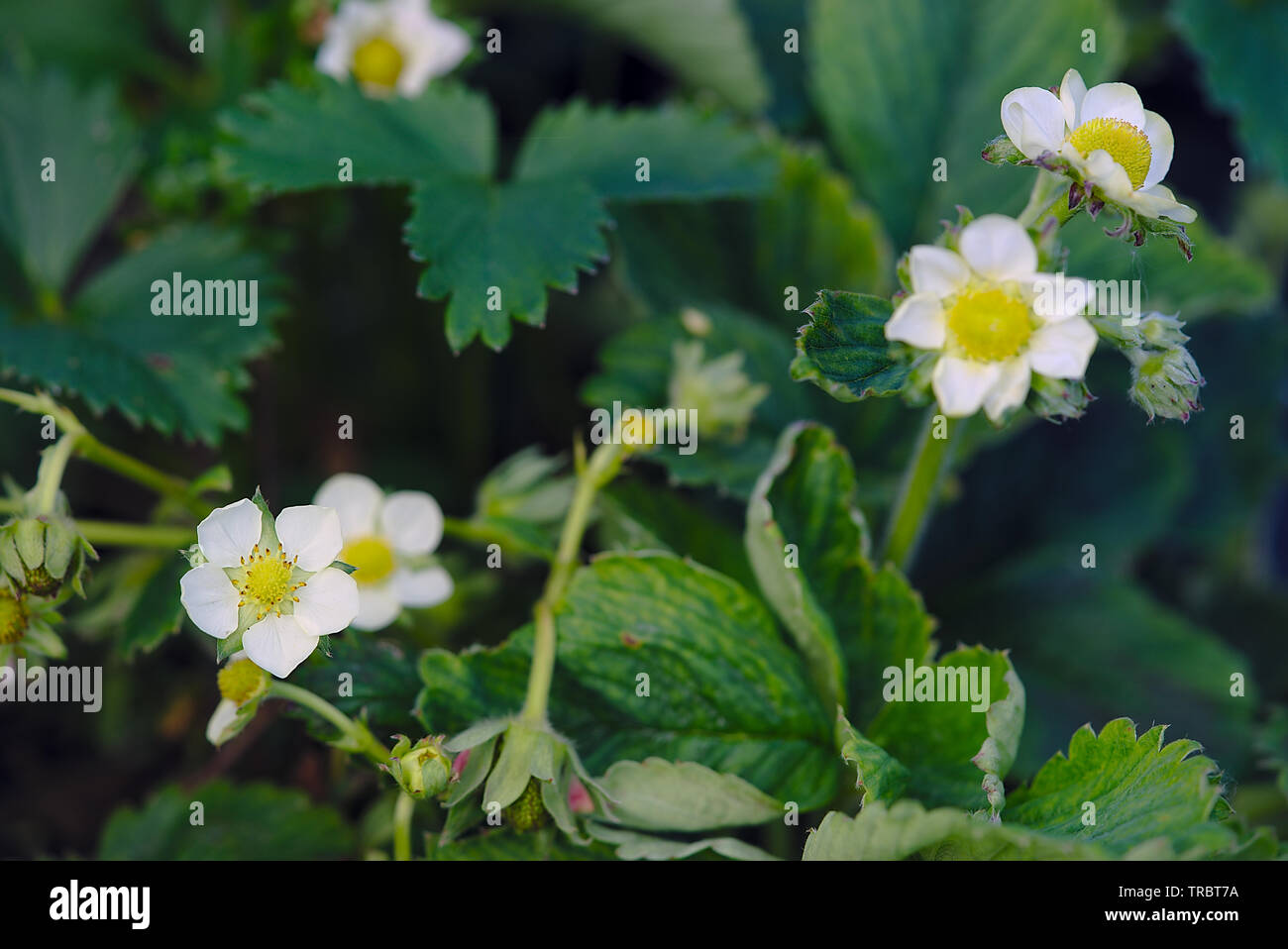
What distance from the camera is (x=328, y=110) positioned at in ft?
3.05

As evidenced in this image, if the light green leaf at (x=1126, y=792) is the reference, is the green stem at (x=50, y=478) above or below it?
above

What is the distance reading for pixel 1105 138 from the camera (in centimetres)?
62

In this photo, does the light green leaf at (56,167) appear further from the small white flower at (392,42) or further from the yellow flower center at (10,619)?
the yellow flower center at (10,619)

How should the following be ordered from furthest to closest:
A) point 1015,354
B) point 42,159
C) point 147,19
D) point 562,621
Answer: point 147,19
point 42,159
point 562,621
point 1015,354

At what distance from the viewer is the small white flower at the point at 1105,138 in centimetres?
59

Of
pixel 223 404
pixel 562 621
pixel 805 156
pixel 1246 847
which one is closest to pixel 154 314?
pixel 223 404

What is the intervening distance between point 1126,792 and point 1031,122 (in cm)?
38

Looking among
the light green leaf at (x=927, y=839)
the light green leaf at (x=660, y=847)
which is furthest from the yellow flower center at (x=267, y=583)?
the light green leaf at (x=927, y=839)

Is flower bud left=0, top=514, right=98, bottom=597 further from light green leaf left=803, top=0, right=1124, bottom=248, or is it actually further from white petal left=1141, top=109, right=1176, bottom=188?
light green leaf left=803, top=0, right=1124, bottom=248

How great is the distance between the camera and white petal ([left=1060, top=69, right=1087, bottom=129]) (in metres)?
0.63

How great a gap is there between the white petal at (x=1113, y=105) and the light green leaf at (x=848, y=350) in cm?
16

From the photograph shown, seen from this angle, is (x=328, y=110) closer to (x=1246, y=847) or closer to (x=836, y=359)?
(x=836, y=359)

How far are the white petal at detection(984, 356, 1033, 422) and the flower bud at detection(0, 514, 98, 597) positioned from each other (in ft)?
1.69
